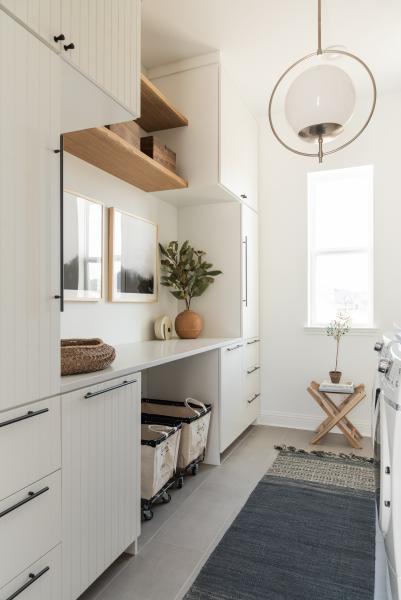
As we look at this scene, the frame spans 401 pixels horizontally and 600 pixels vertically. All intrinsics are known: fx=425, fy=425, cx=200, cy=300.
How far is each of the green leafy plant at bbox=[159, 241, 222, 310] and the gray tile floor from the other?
1.22 m

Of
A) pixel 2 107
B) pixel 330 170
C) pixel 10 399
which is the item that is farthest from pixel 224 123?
pixel 10 399

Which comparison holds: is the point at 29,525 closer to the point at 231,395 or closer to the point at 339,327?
the point at 231,395

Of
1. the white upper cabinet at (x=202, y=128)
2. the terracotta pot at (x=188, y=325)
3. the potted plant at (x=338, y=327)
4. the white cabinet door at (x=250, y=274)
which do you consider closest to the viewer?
the white upper cabinet at (x=202, y=128)

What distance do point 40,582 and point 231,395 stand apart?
194cm

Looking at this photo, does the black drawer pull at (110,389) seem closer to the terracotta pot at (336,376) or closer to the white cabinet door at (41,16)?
the white cabinet door at (41,16)

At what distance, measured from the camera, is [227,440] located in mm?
2998

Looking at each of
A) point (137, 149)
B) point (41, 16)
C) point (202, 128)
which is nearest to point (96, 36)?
point (41, 16)

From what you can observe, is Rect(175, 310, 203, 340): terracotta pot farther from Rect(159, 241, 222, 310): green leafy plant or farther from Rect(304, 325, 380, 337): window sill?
Rect(304, 325, 380, 337): window sill

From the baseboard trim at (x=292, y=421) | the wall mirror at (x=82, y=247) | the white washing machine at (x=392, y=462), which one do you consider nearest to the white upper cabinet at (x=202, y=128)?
the wall mirror at (x=82, y=247)

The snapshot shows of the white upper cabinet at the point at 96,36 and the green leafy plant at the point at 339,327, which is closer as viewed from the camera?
the white upper cabinet at the point at 96,36

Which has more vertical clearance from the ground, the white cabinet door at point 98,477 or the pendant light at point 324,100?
the pendant light at point 324,100

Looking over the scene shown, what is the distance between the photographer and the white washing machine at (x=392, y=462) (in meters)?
1.16

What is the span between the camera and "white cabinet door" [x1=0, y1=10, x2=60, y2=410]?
118cm

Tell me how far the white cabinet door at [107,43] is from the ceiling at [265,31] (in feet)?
Result: 2.63
